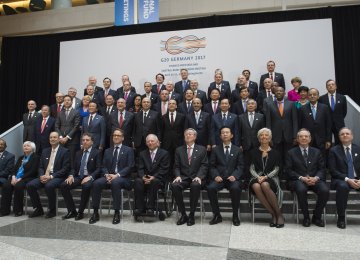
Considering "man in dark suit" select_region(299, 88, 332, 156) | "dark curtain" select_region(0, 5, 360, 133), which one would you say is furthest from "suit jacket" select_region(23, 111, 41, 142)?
"man in dark suit" select_region(299, 88, 332, 156)

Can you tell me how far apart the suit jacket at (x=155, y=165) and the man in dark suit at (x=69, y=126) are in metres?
1.86

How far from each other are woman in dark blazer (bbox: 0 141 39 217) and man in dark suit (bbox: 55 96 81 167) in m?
0.85

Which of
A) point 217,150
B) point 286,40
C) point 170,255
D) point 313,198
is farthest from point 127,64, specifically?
point 170,255

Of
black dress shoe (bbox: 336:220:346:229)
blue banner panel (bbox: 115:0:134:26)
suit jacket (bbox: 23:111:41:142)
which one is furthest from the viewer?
blue banner panel (bbox: 115:0:134:26)

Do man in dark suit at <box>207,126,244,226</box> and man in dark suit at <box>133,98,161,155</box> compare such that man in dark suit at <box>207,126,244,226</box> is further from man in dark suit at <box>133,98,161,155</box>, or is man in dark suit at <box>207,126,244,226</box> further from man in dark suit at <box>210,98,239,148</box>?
man in dark suit at <box>133,98,161,155</box>

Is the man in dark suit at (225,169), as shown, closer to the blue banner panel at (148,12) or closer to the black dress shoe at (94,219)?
the black dress shoe at (94,219)

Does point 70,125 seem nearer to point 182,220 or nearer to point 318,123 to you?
point 182,220

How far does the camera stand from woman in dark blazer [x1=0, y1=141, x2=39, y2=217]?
16.1 feet

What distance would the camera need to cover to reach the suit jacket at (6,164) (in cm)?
532

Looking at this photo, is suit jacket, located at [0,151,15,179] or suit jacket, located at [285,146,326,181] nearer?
suit jacket, located at [285,146,326,181]

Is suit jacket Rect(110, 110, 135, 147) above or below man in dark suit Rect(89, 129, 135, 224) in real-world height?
above

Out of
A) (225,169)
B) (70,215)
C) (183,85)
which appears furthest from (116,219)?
(183,85)

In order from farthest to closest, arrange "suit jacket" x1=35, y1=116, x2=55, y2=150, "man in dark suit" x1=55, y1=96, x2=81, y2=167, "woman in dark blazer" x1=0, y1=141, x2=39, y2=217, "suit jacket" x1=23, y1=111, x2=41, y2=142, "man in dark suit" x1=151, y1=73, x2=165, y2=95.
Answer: "man in dark suit" x1=151, y1=73, x2=165, y2=95, "suit jacket" x1=23, y1=111, x2=41, y2=142, "suit jacket" x1=35, y1=116, x2=55, y2=150, "man in dark suit" x1=55, y1=96, x2=81, y2=167, "woman in dark blazer" x1=0, y1=141, x2=39, y2=217

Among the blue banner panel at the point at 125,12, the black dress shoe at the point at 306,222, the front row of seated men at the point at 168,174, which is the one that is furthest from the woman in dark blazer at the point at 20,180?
the blue banner panel at the point at 125,12
